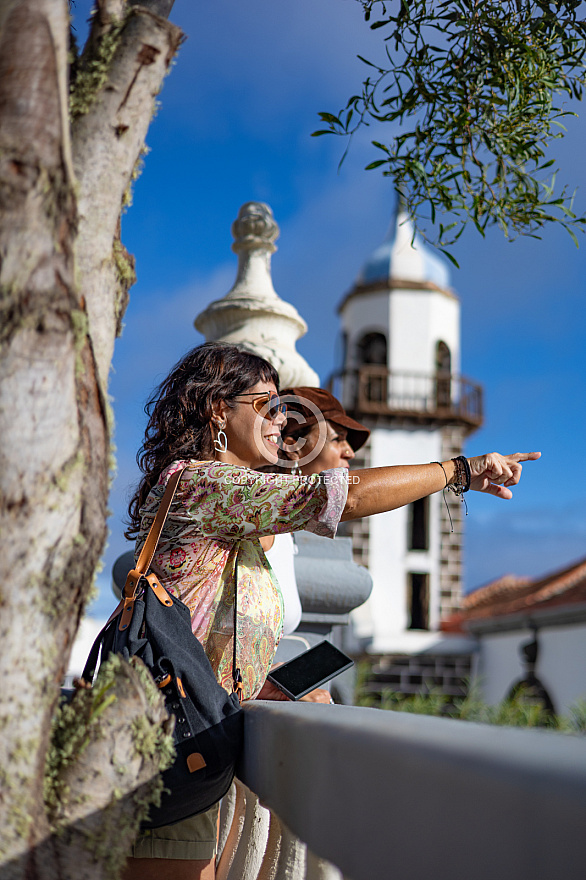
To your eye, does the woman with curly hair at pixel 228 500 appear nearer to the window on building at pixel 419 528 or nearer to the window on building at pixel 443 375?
the window on building at pixel 419 528

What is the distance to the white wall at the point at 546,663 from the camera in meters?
15.6

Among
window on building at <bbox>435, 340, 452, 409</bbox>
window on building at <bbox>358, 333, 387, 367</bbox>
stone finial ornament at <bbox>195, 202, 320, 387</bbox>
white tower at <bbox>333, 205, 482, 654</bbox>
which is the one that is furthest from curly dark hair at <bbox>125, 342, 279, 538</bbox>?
window on building at <bbox>358, 333, 387, 367</bbox>

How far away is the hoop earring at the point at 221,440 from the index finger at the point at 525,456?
2.13ft

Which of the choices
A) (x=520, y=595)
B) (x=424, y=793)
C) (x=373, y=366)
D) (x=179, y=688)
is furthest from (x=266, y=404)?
(x=373, y=366)

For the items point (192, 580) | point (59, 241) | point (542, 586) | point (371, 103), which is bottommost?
point (192, 580)

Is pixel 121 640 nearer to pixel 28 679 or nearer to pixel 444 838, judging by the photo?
pixel 28 679

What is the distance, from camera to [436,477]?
174 cm

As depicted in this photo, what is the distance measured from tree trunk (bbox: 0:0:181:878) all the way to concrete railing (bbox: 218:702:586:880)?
292 millimetres

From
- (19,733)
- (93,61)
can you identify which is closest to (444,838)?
(19,733)

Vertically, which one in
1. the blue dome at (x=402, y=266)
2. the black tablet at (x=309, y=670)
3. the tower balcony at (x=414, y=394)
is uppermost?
the blue dome at (x=402, y=266)

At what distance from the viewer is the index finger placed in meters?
1.91

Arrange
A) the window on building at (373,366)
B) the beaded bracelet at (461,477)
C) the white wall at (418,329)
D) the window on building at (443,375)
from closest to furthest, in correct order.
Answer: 1. the beaded bracelet at (461,477)
2. the window on building at (373,366)
3. the window on building at (443,375)
4. the white wall at (418,329)

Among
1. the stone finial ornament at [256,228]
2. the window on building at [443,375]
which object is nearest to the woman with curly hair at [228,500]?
the stone finial ornament at [256,228]

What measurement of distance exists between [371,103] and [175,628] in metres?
1.86
